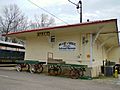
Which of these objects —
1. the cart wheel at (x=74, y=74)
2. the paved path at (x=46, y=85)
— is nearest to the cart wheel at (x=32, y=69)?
the cart wheel at (x=74, y=74)

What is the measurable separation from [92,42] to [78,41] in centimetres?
112

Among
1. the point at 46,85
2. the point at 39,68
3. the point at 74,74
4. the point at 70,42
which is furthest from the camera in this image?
the point at 39,68

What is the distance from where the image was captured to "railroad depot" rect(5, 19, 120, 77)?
52.9ft

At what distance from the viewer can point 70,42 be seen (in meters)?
17.5

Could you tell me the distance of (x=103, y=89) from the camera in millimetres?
10625

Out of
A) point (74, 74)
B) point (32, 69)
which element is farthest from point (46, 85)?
point (32, 69)

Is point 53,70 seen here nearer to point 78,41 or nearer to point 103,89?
point 78,41

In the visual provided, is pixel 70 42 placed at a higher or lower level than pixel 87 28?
lower

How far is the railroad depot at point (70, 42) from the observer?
16109 millimetres

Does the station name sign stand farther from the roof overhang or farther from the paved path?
the paved path

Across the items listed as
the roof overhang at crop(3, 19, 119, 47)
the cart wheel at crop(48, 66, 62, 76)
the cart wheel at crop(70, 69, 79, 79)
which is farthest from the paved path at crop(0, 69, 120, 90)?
the roof overhang at crop(3, 19, 119, 47)

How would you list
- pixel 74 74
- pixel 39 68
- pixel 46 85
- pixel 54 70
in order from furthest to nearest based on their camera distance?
pixel 39 68 → pixel 54 70 → pixel 74 74 → pixel 46 85

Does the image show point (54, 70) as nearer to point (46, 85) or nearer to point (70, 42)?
point (70, 42)

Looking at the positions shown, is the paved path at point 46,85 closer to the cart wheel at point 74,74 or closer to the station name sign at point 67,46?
the cart wheel at point 74,74
